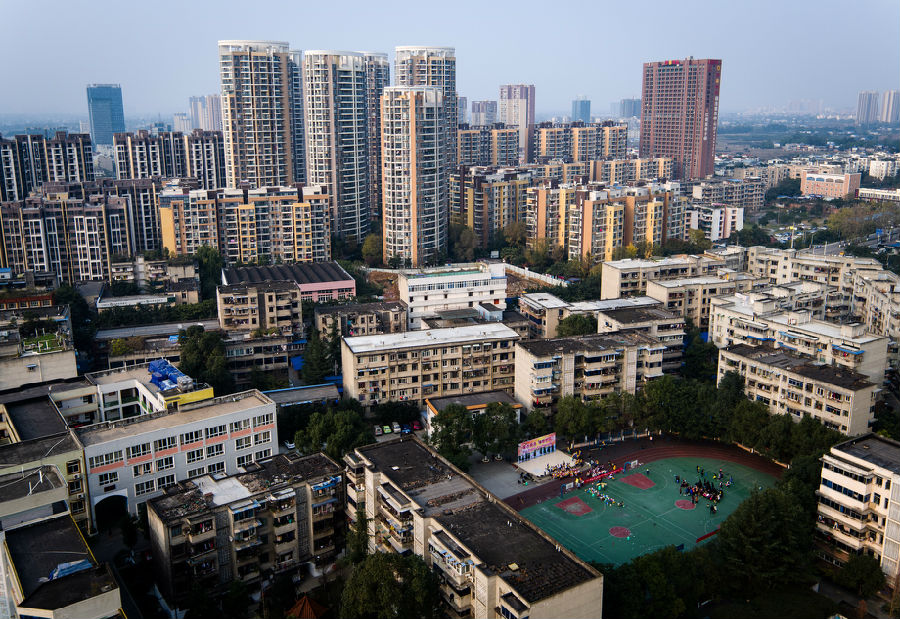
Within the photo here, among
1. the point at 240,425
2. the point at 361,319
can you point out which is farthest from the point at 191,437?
the point at 361,319

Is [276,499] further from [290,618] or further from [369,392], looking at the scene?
[369,392]

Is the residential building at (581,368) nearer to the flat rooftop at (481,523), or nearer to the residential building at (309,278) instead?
the flat rooftop at (481,523)

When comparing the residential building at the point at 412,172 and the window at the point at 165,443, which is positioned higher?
the residential building at the point at 412,172

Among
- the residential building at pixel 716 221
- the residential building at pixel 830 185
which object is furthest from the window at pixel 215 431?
the residential building at pixel 830 185

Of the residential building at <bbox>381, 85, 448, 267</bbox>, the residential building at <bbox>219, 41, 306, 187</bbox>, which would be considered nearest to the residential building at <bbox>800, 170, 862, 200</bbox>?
the residential building at <bbox>381, 85, 448, 267</bbox>

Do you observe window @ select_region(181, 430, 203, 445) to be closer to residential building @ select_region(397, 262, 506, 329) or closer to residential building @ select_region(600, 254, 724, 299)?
residential building @ select_region(397, 262, 506, 329)

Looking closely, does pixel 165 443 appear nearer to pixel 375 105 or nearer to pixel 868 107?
pixel 375 105
